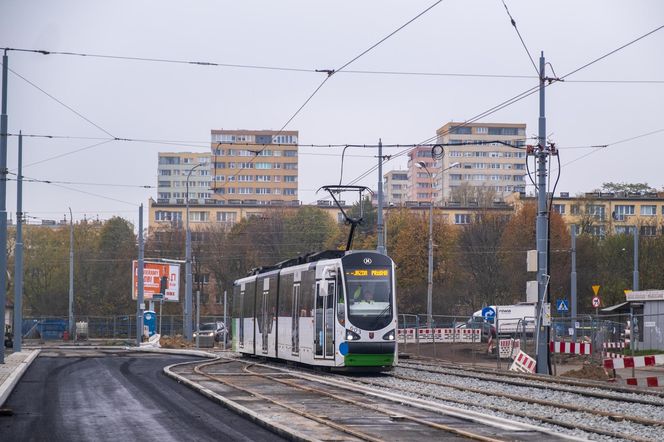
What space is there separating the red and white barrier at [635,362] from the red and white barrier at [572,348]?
337 cm

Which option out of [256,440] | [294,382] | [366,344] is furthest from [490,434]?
[366,344]

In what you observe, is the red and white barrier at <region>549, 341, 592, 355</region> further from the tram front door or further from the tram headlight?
the tram front door

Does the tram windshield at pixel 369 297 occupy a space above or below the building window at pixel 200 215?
below

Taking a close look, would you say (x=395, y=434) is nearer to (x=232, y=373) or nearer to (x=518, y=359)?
(x=232, y=373)

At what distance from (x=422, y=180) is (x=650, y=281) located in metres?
98.7

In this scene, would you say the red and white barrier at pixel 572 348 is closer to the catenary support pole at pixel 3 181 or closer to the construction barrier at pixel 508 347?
the construction barrier at pixel 508 347

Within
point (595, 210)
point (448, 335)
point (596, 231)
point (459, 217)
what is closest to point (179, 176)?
point (459, 217)

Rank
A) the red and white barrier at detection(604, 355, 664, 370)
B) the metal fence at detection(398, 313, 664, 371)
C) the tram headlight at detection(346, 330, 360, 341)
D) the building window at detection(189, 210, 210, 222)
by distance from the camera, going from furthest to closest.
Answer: the building window at detection(189, 210, 210, 222) → the metal fence at detection(398, 313, 664, 371) → the tram headlight at detection(346, 330, 360, 341) → the red and white barrier at detection(604, 355, 664, 370)

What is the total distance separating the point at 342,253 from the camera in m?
28.0

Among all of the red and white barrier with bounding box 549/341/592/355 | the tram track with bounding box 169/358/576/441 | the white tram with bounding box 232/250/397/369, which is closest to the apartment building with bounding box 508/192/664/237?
the red and white barrier with bounding box 549/341/592/355

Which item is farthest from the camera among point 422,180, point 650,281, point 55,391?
point 422,180

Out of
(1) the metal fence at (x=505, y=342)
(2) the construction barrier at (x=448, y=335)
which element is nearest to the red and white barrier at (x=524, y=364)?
(1) the metal fence at (x=505, y=342)

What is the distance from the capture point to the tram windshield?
26.8 m

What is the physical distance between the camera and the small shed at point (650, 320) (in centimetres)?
3797
